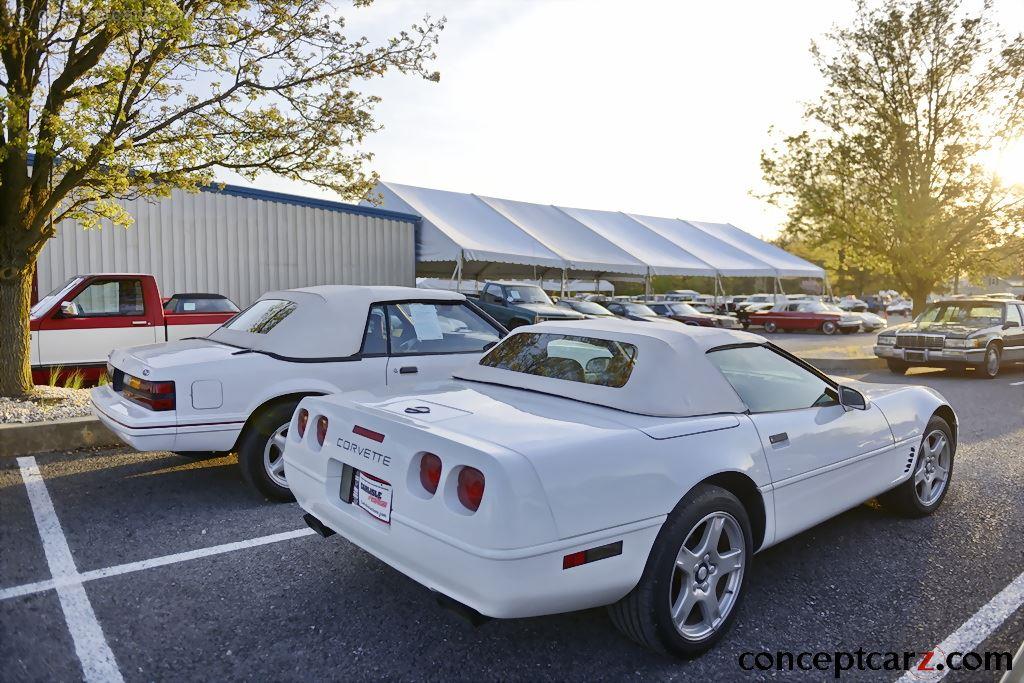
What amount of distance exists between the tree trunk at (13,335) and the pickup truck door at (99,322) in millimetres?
942

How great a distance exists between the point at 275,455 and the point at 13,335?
4875 mm

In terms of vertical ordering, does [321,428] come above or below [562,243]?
below

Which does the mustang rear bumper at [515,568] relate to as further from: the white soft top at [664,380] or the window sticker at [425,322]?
the window sticker at [425,322]

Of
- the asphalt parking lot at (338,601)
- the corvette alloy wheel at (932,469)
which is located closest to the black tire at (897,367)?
the asphalt parking lot at (338,601)

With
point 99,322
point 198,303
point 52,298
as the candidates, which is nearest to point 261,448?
point 99,322

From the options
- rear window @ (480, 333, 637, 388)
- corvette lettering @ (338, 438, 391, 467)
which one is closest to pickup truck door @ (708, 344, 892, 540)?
rear window @ (480, 333, 637, 388)

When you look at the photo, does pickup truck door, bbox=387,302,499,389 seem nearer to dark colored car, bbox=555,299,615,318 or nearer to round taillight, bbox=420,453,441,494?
round taillight, bbox=420,453,441,494

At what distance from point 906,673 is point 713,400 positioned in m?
1.27

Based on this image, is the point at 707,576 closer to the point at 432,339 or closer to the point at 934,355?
the point at 432,339

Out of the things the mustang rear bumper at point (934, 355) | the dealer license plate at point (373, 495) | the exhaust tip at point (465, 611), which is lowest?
the exhaust tip at point (465, 611)

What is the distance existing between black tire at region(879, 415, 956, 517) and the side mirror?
871 millimetres

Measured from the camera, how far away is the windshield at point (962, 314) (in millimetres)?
13008

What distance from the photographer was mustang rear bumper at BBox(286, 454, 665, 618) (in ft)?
7.52

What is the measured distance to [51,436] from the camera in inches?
241
